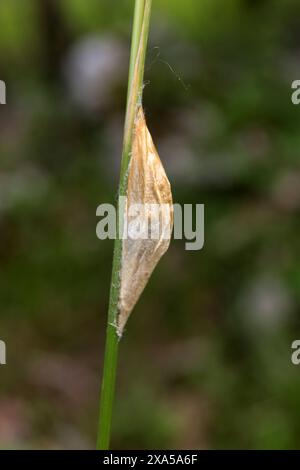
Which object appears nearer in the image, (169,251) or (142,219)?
(142,219)

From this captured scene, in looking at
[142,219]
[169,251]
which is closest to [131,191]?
[142,219]

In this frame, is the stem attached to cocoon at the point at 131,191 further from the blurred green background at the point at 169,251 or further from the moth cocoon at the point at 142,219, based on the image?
the blurred green background at the point at 169,251

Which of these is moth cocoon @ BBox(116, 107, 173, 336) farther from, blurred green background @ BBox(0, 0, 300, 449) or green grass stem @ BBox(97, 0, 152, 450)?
blurred green background @ BBox(0, 0, 300, 449)

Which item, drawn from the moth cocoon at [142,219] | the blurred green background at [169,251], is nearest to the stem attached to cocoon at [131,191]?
the moth cocoon at [142,219]

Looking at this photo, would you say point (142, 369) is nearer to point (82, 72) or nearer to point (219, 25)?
point (82, 72)

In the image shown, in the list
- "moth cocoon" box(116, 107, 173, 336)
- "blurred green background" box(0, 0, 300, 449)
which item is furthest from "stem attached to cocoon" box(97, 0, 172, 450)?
"blurred green background" box(0, 0, 300, 449)

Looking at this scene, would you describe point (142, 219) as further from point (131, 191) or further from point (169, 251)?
point (169, 251)
